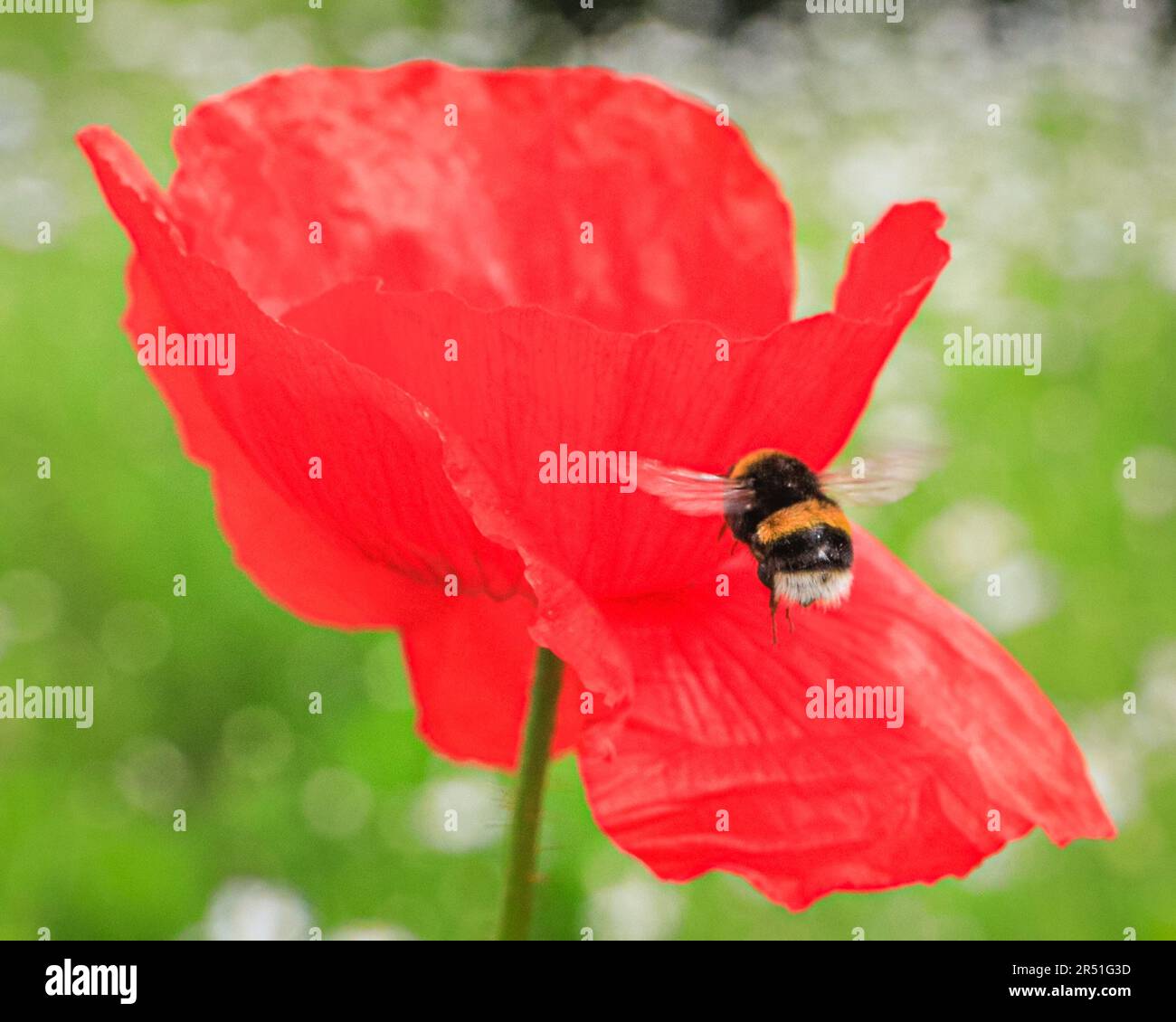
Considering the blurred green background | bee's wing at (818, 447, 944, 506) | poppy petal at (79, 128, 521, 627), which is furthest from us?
the blurred green background

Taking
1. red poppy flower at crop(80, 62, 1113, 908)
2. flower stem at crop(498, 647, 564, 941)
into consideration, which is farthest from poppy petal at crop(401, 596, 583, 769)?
flower stem at crop(498, 647, 564, 941)

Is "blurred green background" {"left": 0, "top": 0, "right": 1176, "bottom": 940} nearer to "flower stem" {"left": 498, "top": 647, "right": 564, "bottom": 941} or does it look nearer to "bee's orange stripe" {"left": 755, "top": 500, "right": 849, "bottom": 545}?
"flower stem" {"left": 498, "top": 647, "right": 564, "bottom": 941}

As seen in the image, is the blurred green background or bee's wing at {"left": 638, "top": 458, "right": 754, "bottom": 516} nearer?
bee's wing at {"left": 638, "top": 458, "right": 754, "bottom": 516}

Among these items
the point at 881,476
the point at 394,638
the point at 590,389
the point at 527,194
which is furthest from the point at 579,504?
the point at 394,638

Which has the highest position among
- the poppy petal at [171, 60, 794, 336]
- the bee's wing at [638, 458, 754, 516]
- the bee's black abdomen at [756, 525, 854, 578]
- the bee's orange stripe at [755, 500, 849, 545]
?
the poppy petal at [171, 60, 794, 336]

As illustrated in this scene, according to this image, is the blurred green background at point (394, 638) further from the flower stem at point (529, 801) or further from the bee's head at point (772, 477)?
the bee's head at point (772, 477)

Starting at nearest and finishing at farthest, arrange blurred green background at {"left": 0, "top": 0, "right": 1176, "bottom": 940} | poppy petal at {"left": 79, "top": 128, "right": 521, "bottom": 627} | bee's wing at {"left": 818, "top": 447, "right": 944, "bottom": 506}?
poppy petal at {"left": 79, "top": 128, "right": 521, "bottom": 627} → bee's wing at {"left": 818, "top": 447, "right": 944, "bottom": 506} → blurred green background at {"left": 0, "top": 0, "right": 1176, "bottom": 940}

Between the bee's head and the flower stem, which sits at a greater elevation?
the bee's head
